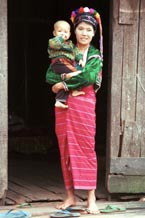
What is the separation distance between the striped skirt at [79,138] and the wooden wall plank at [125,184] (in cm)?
55

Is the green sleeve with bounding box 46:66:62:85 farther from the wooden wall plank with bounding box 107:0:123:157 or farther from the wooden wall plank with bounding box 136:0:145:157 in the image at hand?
the wooden wall plank with bounding box 136:0:145:157

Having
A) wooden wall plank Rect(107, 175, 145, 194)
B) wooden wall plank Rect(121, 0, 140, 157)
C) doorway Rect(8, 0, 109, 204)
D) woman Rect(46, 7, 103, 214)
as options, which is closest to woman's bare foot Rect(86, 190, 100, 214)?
woman Rect(46, 7, 103, 214)

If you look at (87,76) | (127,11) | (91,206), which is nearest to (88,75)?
(87,76)

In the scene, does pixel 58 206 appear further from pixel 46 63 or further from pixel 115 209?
pixel 46 63

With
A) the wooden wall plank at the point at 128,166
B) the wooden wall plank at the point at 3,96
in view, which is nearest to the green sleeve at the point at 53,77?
the wooden wall plank at the point at 3,96

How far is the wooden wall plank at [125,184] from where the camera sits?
14.2ft

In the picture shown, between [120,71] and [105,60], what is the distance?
271 centimetres

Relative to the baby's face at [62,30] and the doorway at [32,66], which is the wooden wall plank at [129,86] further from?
the doorway at [32,66]

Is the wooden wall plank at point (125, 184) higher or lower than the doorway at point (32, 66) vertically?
lower

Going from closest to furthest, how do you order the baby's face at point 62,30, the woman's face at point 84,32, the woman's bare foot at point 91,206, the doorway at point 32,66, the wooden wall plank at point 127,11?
the baby's face at point 62,30 < the woman's face at point 84,32 < the woman's bare foot at point 91,206 < the wooden wall plank at point 127,11 < the doorway at point 32,66

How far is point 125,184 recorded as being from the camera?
171 inches

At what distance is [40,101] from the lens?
25.2ft

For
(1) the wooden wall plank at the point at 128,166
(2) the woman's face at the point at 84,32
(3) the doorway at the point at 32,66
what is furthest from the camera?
(3) the doorway at the point at 32,66

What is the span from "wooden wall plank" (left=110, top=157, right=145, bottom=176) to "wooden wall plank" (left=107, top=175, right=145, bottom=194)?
1.8 inches
